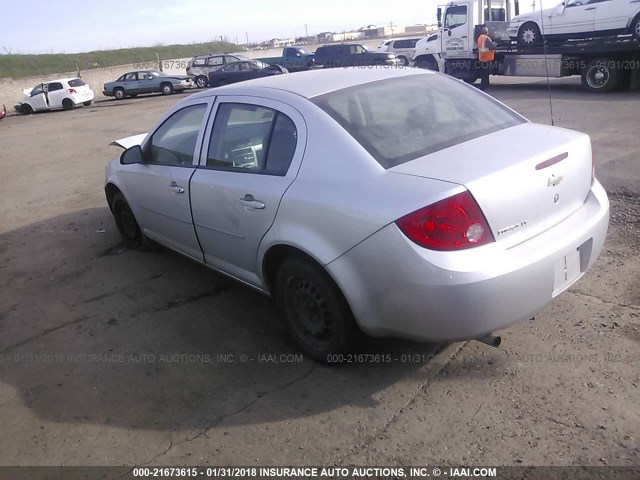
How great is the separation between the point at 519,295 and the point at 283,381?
145 centimetres

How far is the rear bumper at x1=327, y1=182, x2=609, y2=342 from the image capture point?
2.65 m

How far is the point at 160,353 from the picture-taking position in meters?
3.76

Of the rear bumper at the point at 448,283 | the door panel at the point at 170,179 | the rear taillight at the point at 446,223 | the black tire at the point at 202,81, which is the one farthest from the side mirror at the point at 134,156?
the black tire at the point at 202,81

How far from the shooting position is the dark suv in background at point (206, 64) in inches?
1209

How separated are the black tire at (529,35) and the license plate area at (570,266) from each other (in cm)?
1531

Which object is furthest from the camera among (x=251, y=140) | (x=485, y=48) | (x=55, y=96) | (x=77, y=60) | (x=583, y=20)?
(x=77, y=60)

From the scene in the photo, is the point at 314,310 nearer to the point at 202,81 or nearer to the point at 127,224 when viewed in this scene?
the point at 127,224

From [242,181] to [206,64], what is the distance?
29697mm

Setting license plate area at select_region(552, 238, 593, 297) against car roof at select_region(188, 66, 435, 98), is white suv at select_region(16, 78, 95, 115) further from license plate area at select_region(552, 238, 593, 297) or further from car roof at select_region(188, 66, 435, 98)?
license plate area at select_region(552, 238, 593, 297)

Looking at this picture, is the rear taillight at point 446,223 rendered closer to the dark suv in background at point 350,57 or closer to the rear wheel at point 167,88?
the dark suv in background at point 350,57

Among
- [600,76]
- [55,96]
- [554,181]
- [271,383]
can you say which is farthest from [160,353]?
[55,96]

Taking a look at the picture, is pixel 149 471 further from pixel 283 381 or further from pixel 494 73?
pixel 494 73

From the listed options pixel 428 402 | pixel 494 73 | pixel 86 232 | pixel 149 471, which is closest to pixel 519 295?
pixel 428 402

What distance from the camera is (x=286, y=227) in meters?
3.24
